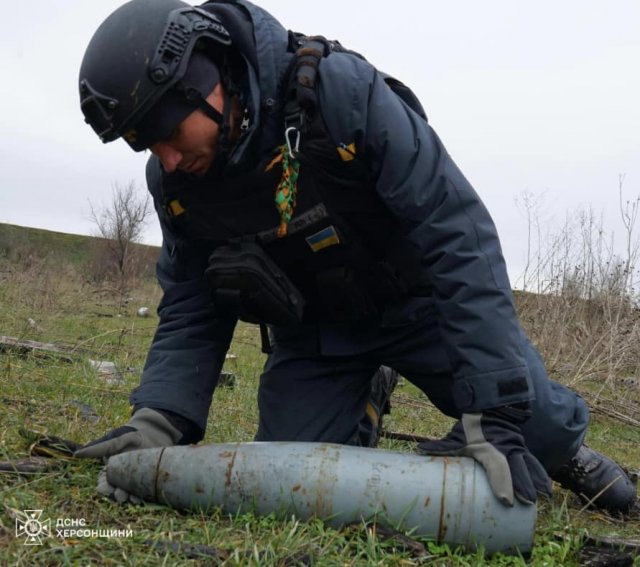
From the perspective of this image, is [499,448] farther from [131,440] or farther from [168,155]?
[168,155]

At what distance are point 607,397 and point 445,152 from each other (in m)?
5.04

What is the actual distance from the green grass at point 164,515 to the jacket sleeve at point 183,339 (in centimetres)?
38

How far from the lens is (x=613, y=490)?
2.74 metres

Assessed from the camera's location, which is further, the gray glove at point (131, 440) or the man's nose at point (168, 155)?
the man's nose at point (168, 155)

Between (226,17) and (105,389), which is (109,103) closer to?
(226,17)

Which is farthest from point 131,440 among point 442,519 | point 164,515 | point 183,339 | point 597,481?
point 597,481

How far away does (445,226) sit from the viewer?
214 cm

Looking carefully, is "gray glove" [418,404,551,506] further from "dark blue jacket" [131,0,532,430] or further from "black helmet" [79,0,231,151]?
"black helmet" [79,0,231,151]

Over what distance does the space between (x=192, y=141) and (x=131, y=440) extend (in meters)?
0.95

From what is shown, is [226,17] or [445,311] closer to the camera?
[445,311]

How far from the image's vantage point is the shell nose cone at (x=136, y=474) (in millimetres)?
1990

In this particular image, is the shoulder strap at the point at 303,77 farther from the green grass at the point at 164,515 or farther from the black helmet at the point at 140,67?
the green grass at the point at 164,515

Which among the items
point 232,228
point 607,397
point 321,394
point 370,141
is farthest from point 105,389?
point 607,397

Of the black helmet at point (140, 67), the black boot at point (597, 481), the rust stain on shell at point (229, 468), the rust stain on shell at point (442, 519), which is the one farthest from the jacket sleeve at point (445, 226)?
the black boot at point (597, 481)
